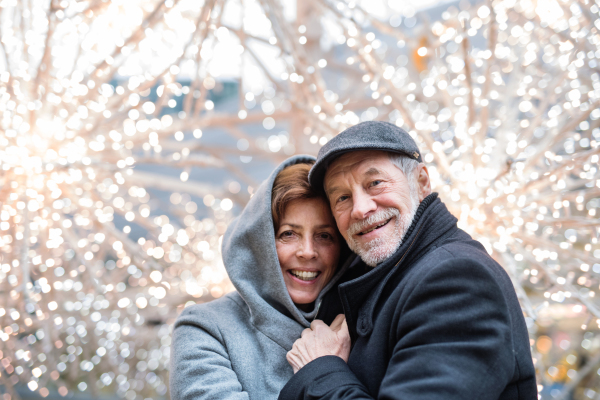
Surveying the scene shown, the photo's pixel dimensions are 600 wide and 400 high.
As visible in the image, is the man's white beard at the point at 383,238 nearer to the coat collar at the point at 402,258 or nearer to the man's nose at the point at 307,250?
the coat collar at the point at 402,258

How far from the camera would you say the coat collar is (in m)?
1.33

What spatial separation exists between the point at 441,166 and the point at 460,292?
131 cm

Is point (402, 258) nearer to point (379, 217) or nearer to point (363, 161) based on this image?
point (379, 217)

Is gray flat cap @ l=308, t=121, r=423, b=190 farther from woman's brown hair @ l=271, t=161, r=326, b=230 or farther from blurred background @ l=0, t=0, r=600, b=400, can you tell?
blurred background @ l=0, t=0, r=600, b=400

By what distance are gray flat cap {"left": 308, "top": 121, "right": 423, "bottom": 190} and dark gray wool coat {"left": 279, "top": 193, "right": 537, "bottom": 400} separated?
0.60 ft

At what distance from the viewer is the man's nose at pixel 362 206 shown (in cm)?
140

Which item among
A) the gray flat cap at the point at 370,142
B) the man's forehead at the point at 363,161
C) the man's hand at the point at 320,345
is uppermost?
the gray flat cap at the point at 370,142

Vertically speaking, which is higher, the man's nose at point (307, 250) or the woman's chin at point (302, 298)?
the man's nose at point (307, 250)

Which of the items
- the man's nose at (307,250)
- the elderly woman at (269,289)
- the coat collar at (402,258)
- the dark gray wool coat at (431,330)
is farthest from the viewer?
the man's nose at (307,250)

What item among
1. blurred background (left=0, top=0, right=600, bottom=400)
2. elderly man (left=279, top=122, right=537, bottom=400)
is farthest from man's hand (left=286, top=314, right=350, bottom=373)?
blurred background (left=0, top=0, right=600, bottom=400)

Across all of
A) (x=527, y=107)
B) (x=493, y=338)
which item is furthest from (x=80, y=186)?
(x=527, y=107)

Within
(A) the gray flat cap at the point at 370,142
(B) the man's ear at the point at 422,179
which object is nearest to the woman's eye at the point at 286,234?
(A) the gray flat cap at the point at 370,142

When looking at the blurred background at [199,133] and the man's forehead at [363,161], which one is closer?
the man's forehead at [363,161]

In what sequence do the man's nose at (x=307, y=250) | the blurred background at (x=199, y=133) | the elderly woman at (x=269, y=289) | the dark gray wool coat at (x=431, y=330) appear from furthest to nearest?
the blurred background at (x=199, y=133) → the man's nose at (x=307, y=250) → the elderly woman at (x=269, y=289) → the dark gray wool coat at (x=431, y=330)
